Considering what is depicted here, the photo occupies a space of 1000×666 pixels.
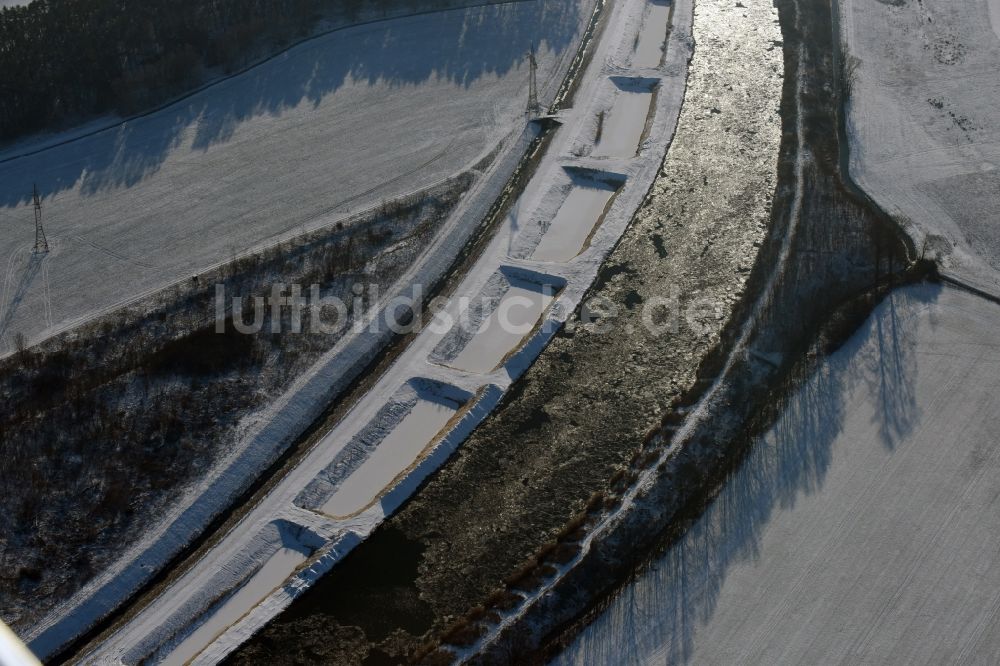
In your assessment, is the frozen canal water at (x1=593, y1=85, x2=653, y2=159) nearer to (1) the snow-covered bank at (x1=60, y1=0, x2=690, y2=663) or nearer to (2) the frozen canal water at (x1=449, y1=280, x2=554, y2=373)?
(1) the snow-covered bank at (x1=60, y1=0, x2=690, y2=663)

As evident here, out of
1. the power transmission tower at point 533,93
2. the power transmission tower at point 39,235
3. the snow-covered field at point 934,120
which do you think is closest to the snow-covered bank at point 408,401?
the power transmission tower at point 533,93

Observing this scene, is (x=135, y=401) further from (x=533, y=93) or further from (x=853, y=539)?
(x=533, y=93)

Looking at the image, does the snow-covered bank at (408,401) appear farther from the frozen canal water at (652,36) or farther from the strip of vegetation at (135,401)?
the frozen canal water at (652,36)

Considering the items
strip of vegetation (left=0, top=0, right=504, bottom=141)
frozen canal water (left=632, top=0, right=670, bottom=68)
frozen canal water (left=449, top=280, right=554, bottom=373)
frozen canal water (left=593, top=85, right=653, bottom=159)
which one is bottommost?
frozen canal water (left=449, top=280, right=554, bottom=373)

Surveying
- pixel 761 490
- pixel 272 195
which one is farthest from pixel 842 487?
pixel 272 195

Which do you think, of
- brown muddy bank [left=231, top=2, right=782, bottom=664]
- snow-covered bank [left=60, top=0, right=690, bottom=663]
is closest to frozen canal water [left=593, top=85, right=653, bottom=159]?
snow-covered bank [left=60, top=0, right=690, bottom=663]

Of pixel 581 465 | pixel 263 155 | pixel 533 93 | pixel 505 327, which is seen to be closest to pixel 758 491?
pixel 581 465
